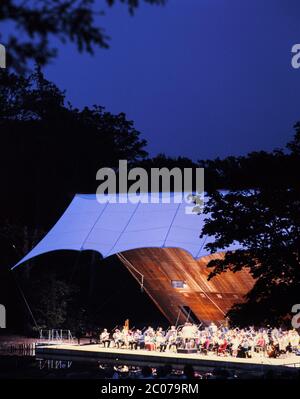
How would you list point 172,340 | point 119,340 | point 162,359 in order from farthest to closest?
point 119,340 → point 172,340 → point 162,359

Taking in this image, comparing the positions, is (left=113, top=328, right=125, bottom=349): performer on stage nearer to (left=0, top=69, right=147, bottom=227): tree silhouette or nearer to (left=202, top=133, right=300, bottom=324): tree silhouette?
(left=202, top=133, right=300, bottom=324): tree silhouette

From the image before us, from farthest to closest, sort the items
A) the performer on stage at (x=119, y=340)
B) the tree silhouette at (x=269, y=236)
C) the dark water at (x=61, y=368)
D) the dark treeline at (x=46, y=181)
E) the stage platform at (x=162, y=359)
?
the dark treeline at (x=46, y=181) → the performer on stage at (x=119, y=340) → the stage platform at (x=162, y=359) → the dark water at (x=61, y=368) → the tree silhouette at (x=269, y=236)

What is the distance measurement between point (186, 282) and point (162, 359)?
173 inches

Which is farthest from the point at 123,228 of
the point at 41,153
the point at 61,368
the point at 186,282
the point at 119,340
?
the point at 41,153

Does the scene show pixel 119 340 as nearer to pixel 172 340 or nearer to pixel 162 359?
pixel 172 340

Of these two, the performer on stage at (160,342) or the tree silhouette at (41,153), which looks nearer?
the performer on stage at (160,342)

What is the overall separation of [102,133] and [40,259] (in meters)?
11.2

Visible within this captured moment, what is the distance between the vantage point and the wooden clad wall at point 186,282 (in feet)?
66.1

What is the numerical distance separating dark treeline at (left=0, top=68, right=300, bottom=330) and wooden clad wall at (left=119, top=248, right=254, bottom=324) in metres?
3.13

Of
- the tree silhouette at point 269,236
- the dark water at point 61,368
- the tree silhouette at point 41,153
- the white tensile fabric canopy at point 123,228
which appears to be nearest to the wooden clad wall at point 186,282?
the white tensile fabric canopy at point 123,228

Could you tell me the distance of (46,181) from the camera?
3344cm

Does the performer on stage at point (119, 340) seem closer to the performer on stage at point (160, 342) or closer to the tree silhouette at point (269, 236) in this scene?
the performer on stage at point (160, 342)

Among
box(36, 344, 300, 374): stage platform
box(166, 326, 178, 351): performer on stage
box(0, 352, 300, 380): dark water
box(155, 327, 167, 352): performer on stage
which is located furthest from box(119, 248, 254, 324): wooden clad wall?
box(0, 352, 300, 380): dark water

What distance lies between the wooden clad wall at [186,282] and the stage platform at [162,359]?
120 inches
